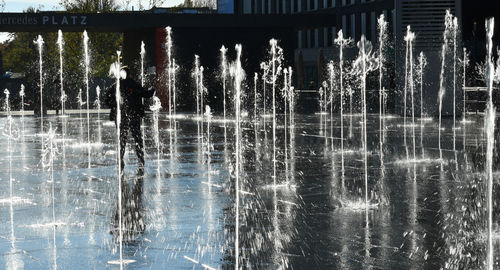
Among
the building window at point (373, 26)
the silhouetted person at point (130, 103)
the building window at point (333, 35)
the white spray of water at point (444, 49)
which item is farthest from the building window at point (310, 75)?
the silhouetted person at point (130, 103)

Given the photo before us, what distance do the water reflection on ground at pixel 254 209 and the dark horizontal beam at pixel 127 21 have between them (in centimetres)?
2430

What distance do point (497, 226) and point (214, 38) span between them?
37476mm

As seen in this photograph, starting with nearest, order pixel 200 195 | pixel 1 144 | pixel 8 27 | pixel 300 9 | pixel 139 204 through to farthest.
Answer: pixel 139 204
pixel 200 195
pixel 1 144
pixel 8 27
pixel 300 9

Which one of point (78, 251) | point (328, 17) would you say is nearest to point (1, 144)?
point (78, 251)

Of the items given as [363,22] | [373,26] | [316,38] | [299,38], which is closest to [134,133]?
[373,26]

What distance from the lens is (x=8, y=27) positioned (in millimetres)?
42281

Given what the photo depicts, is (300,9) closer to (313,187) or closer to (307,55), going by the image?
(307,55)

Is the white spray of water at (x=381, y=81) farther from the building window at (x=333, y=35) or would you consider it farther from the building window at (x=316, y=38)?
the building window at (x=316, y=38)

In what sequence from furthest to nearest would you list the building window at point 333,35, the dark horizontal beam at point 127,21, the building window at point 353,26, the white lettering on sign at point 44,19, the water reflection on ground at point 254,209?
the building window at point 333,35 < the building window at point 353,26 < the dark horizontal beam at point 127,21 < the white lettering on sign at point 44,19 < the water reflection on ground at point 254,209

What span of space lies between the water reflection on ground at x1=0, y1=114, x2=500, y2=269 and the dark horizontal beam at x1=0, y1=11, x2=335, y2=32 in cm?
2430

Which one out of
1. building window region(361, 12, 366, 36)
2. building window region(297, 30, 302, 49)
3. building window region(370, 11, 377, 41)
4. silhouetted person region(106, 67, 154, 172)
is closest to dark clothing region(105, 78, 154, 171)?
silhouetted person region(106, 67, 154, 172)

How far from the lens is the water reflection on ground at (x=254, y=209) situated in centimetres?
727

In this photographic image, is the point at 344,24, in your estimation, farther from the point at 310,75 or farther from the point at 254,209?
the point at 254,209

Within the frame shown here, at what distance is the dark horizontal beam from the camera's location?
4188cm
